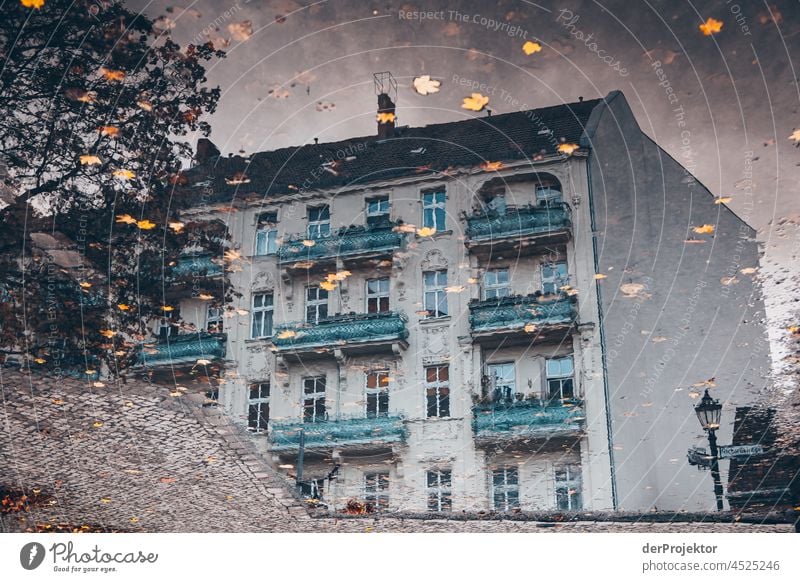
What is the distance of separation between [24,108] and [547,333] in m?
4.28

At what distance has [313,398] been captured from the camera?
643 cm

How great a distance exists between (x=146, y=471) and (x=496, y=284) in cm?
321

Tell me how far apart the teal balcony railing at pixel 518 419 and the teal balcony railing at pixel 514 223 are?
1.39 metres

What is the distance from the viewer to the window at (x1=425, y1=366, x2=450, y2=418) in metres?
6.21

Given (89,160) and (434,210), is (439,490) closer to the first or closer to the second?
(434,210)

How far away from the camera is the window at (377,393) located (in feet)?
20.7

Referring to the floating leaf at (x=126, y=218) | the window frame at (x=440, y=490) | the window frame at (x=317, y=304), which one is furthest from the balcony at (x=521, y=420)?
the floating leaf at (x=126, y=218)

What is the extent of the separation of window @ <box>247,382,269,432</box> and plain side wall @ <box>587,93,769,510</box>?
279cm

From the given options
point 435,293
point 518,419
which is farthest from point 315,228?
point 518,419

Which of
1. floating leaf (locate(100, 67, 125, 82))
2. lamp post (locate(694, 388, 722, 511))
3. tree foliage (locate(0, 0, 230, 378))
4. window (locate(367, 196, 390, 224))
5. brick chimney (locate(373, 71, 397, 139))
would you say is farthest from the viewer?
window (locate(367, 196, 390, 224))

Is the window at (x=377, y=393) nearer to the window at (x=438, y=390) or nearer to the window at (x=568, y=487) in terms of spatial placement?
the window at (x=438, y=390)

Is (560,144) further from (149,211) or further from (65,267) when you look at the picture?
(65,267)

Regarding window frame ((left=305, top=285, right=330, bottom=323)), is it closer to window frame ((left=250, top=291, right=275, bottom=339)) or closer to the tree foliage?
window frame ((left=250, top=291, right=275, bottom=339))

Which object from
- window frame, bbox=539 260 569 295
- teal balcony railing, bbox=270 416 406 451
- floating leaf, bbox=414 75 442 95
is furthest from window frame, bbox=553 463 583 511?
floating leaf, bbox=414 75 442 95
